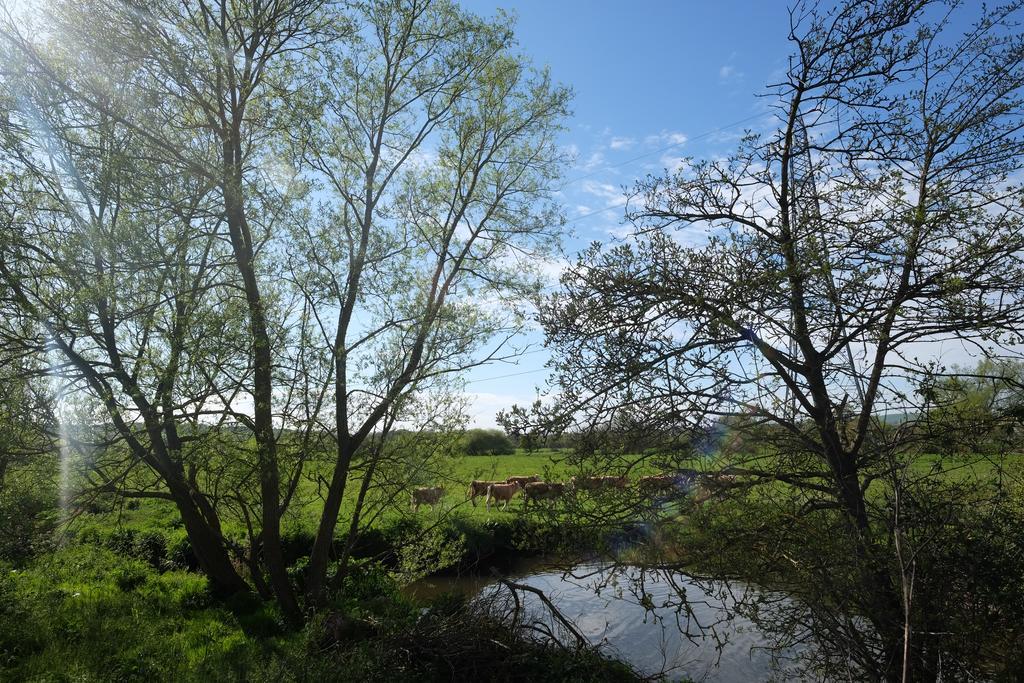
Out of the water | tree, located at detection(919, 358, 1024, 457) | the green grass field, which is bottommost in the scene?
the water

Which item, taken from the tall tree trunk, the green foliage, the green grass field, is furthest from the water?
the green foliage

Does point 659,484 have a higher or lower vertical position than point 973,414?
lower

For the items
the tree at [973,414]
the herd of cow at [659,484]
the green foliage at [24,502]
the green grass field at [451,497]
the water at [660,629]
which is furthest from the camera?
the green foliage at [24,502]

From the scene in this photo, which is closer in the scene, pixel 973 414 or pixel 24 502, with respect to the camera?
pixel 973 414

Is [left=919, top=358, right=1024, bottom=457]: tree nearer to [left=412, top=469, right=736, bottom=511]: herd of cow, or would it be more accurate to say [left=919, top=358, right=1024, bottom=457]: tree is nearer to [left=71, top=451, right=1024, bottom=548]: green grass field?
[left=71, top=451, right=1024, bottom=548]: green grass field

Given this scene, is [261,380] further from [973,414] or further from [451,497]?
[451,497]

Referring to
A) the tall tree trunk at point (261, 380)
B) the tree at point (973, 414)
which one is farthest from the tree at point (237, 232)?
the tree at point (973, 414)

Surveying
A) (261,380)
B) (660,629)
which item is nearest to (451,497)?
(660,629)

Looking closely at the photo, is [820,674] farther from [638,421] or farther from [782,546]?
[638,421]

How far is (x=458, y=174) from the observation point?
1182cm

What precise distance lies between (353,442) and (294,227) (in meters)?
3.57

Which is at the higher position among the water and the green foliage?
the green foliage

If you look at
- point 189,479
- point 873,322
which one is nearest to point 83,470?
point 189,479

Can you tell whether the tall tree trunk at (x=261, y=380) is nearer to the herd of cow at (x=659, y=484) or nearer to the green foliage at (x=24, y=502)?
the green foliage at (x=24, y=502)
